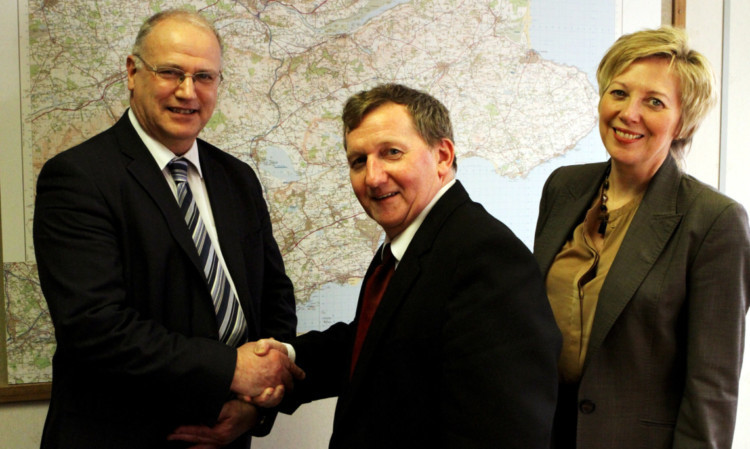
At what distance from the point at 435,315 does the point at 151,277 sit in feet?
2.43

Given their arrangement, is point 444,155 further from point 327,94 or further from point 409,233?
point 327,94

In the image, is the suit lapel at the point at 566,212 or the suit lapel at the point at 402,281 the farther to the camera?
the suit lapel at the point at 566,212

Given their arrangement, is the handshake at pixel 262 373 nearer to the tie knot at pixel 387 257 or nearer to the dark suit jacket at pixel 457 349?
the dark suit jacket at pixel 457 349

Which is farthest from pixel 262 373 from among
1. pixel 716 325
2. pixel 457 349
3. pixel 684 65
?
pixel 684 65

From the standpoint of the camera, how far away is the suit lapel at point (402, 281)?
3.98 feet

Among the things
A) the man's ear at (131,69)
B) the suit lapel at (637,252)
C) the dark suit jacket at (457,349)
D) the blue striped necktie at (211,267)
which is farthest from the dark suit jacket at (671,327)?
the man's ear at (131,69)

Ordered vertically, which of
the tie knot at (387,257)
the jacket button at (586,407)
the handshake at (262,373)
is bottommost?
the jacket button at (586,407)

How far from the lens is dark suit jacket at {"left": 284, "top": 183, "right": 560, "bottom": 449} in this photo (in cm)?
106

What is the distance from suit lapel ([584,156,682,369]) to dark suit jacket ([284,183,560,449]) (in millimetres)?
430

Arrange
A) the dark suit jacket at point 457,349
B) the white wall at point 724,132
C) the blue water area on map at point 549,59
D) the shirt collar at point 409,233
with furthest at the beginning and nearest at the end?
the blue water area on map at point 549,59 < the white wall at point 724,132 < the shirt collar at point 409,233 < the dark suit jacket at point 457,349

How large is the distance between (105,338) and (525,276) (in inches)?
37.4

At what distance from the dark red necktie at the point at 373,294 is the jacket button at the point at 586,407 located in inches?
24.7

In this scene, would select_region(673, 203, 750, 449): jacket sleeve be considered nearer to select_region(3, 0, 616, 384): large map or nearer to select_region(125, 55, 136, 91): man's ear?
select_region(3, 0, 616, 384): large map

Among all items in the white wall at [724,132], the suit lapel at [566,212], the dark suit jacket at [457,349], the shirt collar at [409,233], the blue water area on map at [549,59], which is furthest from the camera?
the blue water area on map at [549,59]
